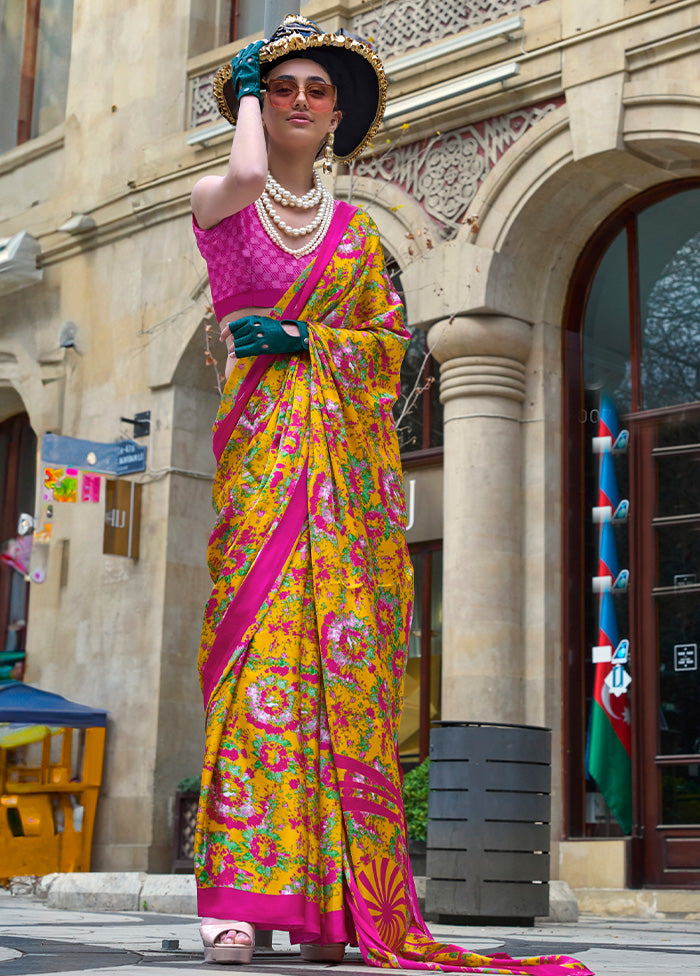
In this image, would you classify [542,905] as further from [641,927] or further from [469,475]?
[469,475]

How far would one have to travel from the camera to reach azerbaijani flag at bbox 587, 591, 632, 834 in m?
9.12

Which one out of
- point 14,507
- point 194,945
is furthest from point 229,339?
point 14,507

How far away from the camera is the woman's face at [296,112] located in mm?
3814

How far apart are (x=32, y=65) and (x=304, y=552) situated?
502 inches

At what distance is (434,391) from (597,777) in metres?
3.29

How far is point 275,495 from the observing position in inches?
139

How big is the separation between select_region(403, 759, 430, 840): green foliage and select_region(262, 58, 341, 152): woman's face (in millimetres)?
5808

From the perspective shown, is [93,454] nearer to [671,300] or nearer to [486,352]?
[486,352]

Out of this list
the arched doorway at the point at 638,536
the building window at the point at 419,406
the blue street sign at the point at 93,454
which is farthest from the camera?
the blue street sign at the point at 93,454

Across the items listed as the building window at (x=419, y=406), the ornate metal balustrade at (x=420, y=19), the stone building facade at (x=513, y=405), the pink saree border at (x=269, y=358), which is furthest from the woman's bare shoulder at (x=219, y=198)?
the building window at (x=419, y=406)

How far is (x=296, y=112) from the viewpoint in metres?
3.82

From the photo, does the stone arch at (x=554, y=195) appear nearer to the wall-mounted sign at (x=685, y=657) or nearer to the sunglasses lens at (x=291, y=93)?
the wall-mounted sign at (x=685, y=657)

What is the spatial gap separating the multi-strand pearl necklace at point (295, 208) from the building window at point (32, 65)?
11234mm

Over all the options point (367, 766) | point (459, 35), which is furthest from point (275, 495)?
point (459, 35)
